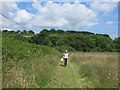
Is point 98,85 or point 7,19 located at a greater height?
point 7,19

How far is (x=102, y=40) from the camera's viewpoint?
5341cm

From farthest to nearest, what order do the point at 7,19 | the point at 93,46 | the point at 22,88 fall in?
the point at 93,46
the point at 22,88
the point at 7,19

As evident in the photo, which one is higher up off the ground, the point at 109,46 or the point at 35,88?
the point at 109,46

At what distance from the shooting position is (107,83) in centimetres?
505

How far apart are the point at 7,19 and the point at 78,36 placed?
→ 50905mm

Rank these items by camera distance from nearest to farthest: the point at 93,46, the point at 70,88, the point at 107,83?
the point at 107,83 < the point at 70,88 < the point at 93,46

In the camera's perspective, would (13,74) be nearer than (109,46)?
Yes

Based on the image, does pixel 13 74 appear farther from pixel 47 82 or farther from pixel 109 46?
pixel 109 46

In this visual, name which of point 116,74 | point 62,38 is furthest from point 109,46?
point 116,74

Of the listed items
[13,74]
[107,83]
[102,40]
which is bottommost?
[107,83]

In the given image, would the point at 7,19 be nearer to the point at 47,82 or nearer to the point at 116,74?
the point at 47,82

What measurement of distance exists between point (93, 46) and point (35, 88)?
48998 millimetres

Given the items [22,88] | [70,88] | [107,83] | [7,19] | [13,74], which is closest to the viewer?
[7,19]

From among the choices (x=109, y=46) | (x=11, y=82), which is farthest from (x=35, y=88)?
(x=109, y=46)
